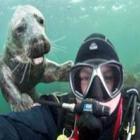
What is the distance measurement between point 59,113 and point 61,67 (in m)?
3.45

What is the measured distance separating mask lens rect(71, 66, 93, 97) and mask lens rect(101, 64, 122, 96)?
0.14m

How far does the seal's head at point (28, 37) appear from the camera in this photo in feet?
18.0

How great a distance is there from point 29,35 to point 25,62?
1.63 ft

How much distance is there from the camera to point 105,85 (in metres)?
3.54

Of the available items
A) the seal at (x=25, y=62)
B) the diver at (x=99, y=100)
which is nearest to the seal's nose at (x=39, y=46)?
the seal at (x=25, y=62)

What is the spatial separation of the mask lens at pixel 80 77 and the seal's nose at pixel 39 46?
175cm

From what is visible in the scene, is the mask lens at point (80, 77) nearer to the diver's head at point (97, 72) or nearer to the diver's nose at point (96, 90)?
the diver's head at point (97, 72)

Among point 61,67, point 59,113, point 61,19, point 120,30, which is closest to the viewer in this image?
point 59,113

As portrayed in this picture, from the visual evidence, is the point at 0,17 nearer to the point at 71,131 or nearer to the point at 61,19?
the point at 61,19

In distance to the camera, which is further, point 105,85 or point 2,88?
point 2,88

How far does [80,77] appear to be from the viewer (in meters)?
3.72

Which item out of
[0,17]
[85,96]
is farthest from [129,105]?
[0,17]

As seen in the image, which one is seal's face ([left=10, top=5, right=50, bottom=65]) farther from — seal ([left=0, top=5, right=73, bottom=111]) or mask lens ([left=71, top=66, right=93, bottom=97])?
mask lens ([left=71, top=66, right=93, bottom=97])

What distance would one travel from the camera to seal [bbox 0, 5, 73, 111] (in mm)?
5680
